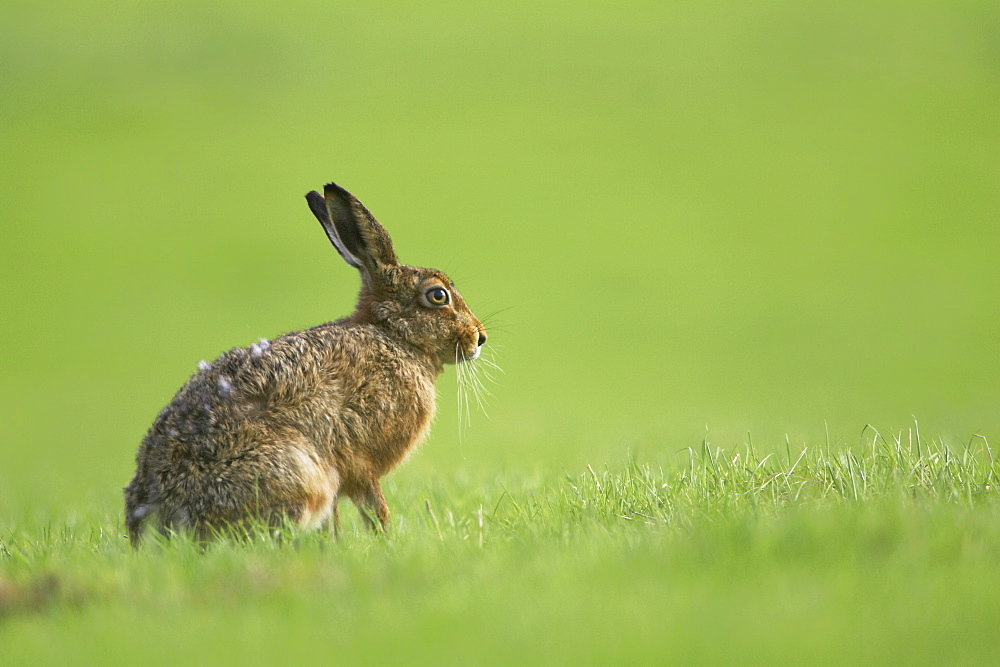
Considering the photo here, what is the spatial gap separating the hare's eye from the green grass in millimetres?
2136

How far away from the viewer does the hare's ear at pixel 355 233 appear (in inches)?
294

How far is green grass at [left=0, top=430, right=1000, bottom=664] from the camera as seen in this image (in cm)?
380

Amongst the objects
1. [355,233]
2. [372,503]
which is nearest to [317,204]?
[355,233]

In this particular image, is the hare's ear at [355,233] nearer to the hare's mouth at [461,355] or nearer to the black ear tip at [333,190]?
the black ear tip at [333,190]

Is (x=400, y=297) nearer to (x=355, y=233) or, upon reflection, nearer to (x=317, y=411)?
(x=355, y=233)

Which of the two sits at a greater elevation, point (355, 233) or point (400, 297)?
point (355, 233)

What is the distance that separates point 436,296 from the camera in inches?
305

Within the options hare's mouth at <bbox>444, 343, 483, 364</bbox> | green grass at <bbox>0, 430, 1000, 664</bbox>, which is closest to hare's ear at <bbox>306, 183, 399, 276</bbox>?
hare's mouth at <bbox>444, 343, 483, 364</bbox>

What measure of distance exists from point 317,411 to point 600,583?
2698mm

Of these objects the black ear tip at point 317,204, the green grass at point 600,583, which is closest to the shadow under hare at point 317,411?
the black ear tip at point 317,204

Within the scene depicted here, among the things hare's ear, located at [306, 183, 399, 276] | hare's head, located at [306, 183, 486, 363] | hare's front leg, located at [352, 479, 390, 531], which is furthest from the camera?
hare's head, located at [306, 183, 486, 363]

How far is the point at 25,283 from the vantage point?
1168 inches

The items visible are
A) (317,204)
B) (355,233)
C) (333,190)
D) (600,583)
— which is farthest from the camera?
(317,204)

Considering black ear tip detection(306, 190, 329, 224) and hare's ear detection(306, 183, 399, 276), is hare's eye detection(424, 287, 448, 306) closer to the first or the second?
hare's ear detection(306, 183, 399, 276)
